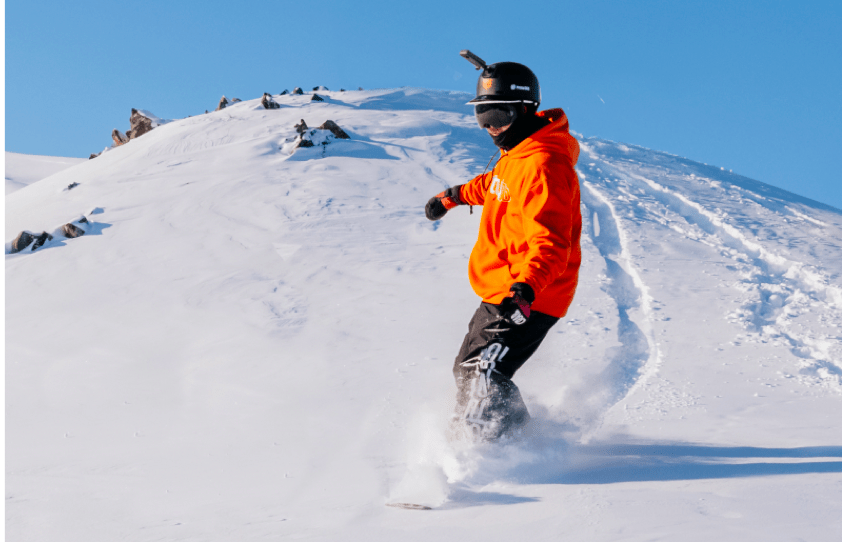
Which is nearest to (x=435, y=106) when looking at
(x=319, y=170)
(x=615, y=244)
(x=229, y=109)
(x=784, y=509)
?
(x=229, y=109)

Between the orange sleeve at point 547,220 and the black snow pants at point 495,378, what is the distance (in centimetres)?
30

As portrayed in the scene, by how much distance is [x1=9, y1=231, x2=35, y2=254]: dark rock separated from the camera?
7004 millimetres

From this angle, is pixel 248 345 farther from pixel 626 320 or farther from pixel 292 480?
pixel 626 320

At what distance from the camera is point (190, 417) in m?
3.13

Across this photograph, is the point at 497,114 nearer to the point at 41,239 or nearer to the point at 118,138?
the point at 41,239

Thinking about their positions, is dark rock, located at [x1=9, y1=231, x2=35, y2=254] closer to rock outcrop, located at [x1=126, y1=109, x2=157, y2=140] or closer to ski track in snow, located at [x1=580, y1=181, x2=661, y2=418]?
ski track in snow, located at [x1=580, y1=181, x2=661, y2=418]

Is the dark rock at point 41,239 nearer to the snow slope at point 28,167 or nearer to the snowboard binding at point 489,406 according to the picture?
the snowboard binding at point 489,406

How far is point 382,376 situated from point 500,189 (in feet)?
4.99

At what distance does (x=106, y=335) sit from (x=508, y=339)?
3.54 m

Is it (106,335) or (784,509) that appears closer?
(784,509)

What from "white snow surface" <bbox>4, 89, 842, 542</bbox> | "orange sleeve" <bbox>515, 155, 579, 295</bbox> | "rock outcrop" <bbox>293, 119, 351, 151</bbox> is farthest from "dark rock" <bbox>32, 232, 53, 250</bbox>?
"orange sleeve" <bbox>515, 155, 579, 295</bbox>

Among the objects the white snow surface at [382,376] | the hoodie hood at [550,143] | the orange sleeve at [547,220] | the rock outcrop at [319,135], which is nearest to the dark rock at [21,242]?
the white snow surface at [382,376]

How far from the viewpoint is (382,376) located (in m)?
3.56

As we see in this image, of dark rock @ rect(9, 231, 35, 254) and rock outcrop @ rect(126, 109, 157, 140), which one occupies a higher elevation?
rock outcrop @ rect(126, 109, 157, 140)
